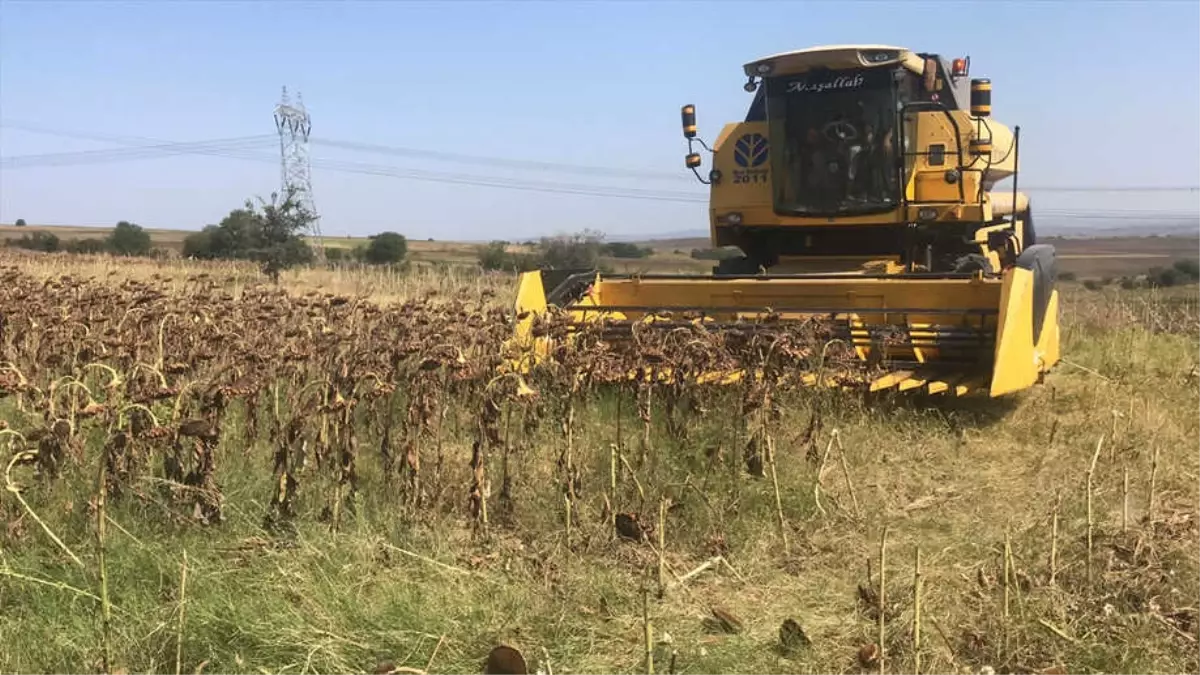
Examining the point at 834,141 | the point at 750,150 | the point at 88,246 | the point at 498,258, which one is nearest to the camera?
the point at 834,141

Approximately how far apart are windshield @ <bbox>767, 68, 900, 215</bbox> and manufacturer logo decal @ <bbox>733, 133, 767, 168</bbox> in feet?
0.49

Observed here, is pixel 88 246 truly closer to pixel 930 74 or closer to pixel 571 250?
pixel 571 250

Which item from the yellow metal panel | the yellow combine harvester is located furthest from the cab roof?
the yellow metal panel

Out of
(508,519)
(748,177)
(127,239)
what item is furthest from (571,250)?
(127,239)

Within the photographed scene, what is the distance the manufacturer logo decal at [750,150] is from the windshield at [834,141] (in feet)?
0.49

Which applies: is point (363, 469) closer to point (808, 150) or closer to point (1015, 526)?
point (1015, 526)

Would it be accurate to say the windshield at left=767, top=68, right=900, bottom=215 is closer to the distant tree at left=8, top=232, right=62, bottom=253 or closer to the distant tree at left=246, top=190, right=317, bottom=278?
the distant tree at left=246, top=190, right=317, bottom=278

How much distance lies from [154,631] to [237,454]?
5.45ft

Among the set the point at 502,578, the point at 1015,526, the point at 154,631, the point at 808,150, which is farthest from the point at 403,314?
the point at 808,150

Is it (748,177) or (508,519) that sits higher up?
(748,177)

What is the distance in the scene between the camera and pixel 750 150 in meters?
8.64

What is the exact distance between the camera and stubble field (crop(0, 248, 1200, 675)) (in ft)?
8.94

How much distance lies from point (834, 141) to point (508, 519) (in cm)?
571

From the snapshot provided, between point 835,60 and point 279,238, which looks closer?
point 835,60
